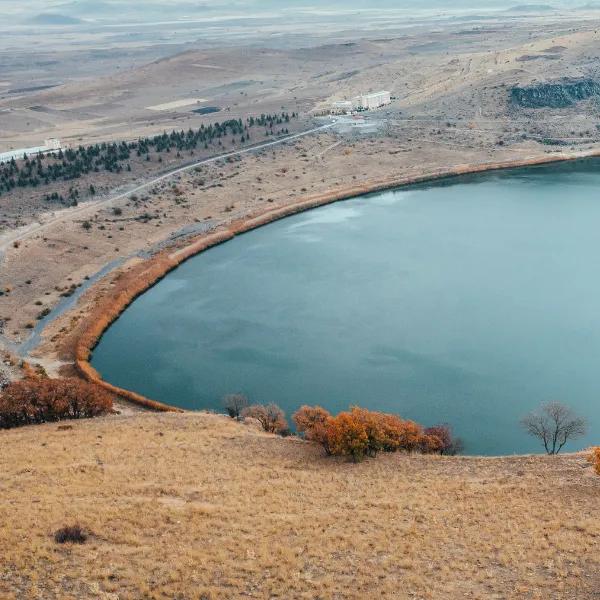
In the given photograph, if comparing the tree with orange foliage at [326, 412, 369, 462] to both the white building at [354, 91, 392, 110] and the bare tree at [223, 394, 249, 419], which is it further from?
the white building at [354, 91, 392, 110]

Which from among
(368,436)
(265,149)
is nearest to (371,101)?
(265,149)

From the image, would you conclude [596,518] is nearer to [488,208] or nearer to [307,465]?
[307,465]

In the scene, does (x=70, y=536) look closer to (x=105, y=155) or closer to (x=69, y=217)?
(x=69, y=217)

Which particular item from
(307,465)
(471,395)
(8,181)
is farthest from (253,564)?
(8,181)

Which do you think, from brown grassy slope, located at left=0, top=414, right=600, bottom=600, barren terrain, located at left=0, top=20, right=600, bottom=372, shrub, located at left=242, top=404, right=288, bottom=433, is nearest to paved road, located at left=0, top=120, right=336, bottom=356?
barren terrain, located at left=0, top=20, right=600, bottom=372

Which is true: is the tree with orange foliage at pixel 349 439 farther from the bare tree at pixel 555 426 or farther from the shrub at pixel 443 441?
the bare tree at pixel 555 426

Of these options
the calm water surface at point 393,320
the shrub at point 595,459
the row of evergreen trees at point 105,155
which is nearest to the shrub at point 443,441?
the calm water surface at point 393,320
